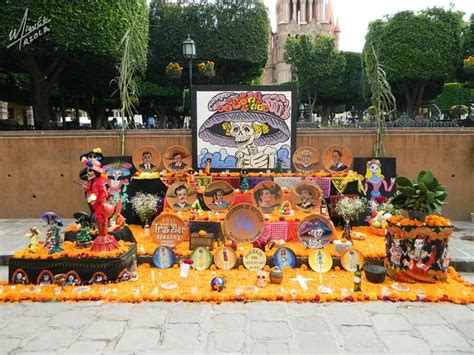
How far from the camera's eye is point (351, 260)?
6930mm

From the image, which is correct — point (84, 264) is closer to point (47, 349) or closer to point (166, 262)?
point (166, 262)

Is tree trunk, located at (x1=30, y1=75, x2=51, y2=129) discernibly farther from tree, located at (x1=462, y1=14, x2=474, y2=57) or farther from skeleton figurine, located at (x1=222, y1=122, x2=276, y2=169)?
tree, located at (x1=462, y1=14, x2=474, y2=57)

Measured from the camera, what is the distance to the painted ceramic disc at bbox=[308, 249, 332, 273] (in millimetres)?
6883

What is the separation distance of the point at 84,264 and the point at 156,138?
5.22m

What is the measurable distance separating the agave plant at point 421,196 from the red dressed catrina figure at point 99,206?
193 inches

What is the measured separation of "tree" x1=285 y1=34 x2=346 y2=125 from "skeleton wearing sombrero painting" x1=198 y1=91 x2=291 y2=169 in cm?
3128

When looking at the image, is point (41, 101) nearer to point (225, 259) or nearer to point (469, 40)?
point (225, 259)

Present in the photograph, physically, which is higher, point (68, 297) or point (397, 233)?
point (397, 233)

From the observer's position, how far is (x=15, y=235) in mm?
9328

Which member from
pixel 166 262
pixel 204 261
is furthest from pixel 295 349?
pixel 166 262

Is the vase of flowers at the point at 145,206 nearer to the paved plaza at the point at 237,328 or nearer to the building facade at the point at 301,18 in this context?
the paved plaza at the point at 237,328

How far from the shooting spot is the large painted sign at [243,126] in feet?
34.6

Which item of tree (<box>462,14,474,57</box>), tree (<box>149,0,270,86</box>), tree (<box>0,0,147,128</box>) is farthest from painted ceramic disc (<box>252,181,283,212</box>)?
tree (<box>462,14,474,57</box>)

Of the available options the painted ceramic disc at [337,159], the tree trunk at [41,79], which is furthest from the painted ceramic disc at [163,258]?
the tree trunk at [41,79]
